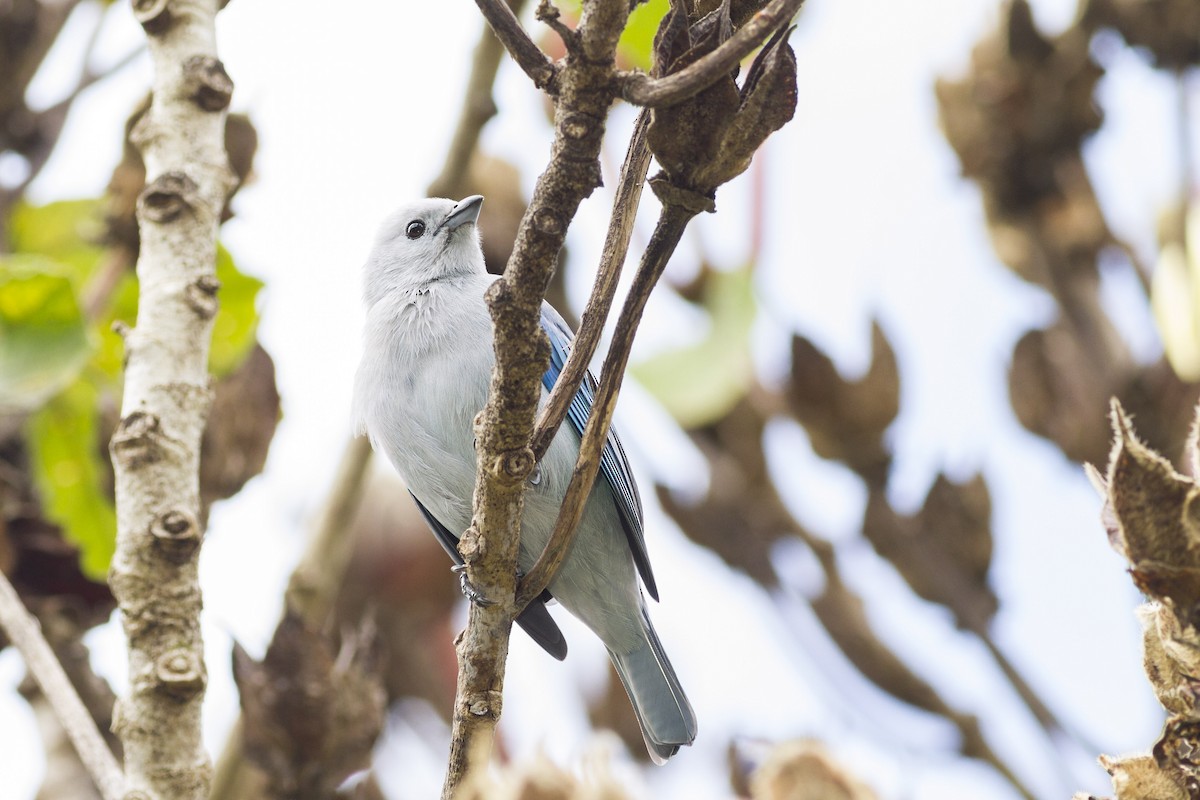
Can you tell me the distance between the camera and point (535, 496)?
398 centimetres

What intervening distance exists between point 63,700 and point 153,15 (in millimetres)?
1501

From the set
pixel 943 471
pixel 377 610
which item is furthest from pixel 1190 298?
pixel 377 610

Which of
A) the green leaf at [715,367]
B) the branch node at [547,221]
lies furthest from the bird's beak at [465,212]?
the branch node at [547,221]

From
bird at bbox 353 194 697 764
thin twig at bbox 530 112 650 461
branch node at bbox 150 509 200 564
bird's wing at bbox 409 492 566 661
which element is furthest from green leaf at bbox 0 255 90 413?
thin twig at bbox 530 112 650 461

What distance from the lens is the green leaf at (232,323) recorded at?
3688 mm

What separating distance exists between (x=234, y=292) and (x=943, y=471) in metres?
2.12

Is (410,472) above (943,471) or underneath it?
above

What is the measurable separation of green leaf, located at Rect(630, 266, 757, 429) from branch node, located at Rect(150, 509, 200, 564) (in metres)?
1.64

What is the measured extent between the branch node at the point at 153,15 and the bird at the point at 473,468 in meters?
1.25

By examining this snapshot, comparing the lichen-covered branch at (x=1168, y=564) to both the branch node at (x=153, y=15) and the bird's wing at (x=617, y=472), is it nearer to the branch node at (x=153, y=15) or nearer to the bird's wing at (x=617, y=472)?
the branch node at (x=153, y=15)

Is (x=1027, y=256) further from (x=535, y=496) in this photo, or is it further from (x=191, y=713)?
(x=191, y=713)

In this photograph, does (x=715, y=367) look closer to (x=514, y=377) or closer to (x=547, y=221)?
(x=514, y=377)

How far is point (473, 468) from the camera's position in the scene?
3789 mm

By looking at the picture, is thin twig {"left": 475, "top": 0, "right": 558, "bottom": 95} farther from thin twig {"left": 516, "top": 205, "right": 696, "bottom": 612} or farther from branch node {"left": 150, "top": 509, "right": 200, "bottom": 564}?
branch node {"left": 150, "top": 509, "right": 200, "bottom": 564}
